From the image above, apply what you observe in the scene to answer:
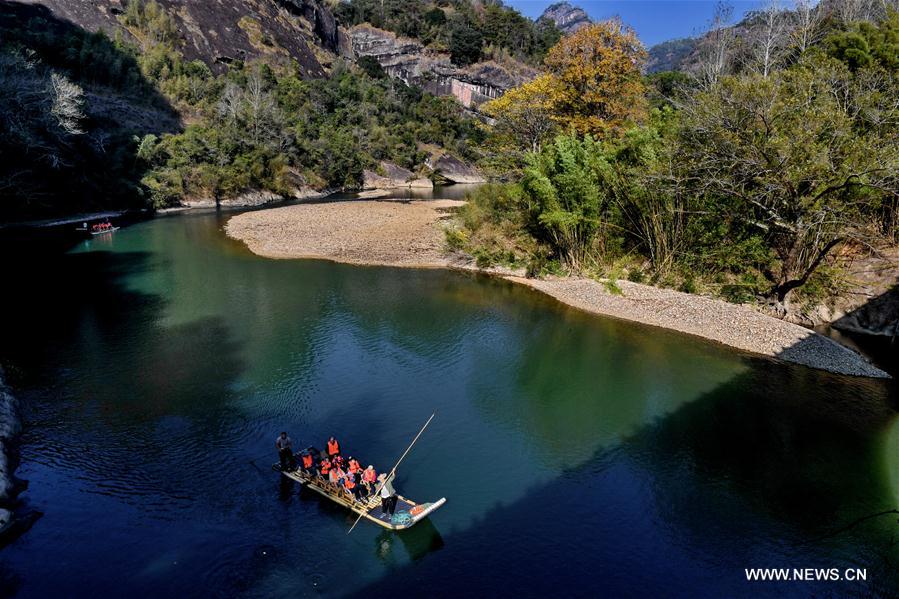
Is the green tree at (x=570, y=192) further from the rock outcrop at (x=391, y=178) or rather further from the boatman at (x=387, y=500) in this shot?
the rock outcrop at (x=391, y=178)

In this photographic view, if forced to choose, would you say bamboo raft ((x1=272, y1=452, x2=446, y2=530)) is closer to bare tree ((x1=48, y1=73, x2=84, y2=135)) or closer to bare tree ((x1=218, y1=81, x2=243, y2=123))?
bare tree ((x1=48, y1=73, x2=84, y2=135))

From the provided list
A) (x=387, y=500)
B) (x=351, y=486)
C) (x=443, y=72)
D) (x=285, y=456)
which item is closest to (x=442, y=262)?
(x=285, y=456)

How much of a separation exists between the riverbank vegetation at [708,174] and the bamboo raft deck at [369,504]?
23401mm

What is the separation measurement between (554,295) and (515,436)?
17.4 meters

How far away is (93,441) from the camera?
18234 mm

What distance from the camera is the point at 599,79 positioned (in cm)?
4300

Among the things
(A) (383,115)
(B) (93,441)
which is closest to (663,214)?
(B) (93,441)

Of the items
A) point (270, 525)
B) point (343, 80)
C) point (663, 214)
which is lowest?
point (270, 525)

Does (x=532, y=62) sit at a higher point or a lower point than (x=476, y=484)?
higher

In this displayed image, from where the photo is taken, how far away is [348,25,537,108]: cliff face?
141 meters

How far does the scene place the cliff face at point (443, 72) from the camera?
141 meters

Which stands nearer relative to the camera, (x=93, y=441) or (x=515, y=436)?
(x=93, y=441)

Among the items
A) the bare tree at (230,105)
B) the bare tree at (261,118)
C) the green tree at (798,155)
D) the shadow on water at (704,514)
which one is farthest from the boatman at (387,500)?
the bare tree at (230,105)

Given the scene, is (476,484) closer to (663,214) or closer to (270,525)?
(270,525)
